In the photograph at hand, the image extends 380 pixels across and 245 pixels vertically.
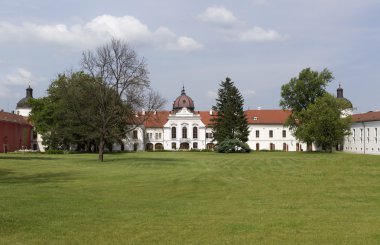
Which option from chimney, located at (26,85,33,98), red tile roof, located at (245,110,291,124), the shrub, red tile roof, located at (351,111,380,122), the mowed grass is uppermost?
chimney, located at (26,85,33,98)

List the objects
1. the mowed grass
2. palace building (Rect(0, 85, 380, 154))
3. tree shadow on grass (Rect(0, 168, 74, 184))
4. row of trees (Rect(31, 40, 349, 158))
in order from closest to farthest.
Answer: the mowed grass
tree shadow on grass (Rect(0, 168, 74, 184))
row of trees (Rect(31, 40, 349, 158))
palace building (Rect(0, 85, 380, 154))

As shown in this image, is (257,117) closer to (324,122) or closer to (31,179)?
(324,122)

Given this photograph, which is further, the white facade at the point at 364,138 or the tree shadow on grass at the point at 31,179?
the white facade at the point at 364,138

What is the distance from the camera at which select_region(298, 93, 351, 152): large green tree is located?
71.4m

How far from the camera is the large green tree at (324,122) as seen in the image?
7144cm

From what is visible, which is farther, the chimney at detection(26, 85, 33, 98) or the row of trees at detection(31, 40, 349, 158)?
the chimney at detection(26, 85, 33, 98)

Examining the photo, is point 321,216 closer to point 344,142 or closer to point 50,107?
point 50,107

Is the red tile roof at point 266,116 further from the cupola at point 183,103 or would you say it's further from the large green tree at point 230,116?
the large green tree at point 230,116

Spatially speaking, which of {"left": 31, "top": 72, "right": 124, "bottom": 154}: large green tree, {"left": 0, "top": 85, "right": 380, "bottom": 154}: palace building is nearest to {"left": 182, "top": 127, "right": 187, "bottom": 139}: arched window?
{"left": 0, "top": 85, "right": 380, "bottom": 154}: palace building

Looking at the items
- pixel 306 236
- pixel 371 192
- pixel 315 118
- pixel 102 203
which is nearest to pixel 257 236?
pixel 306 236

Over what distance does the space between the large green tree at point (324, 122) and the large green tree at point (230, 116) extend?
1101cm

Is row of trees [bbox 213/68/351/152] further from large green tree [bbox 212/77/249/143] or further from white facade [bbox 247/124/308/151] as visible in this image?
white facade [bbox 247/124/308/151]

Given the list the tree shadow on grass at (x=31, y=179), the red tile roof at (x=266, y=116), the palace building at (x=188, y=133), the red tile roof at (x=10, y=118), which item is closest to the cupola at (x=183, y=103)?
the palace building at (x=188, y=133)

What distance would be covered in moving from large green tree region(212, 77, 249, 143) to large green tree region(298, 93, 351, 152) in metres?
11.0
